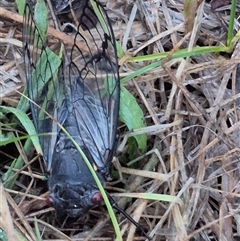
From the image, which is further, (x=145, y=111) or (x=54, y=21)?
(x=54, y=21)

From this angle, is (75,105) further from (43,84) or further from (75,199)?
(75,199)

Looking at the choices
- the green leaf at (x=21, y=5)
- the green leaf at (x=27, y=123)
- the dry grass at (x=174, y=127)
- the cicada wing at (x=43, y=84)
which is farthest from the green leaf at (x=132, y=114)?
the green leaf at (x=21, y=5)

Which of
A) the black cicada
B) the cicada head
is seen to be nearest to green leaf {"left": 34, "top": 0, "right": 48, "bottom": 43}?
the black cicada

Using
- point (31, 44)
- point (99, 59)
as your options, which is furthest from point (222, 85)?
point (31, 44)

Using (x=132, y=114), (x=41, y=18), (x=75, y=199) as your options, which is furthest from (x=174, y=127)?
(x=41, y=18)

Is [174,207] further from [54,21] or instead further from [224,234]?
[54,21]

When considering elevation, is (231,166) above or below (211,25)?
below

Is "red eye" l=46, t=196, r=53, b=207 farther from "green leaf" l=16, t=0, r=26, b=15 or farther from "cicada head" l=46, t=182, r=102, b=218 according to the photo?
"green leaf" l=16, t=0, r=26, b=15

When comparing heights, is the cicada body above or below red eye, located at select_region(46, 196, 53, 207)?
above

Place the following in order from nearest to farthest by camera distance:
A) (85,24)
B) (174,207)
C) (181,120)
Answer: (174,207)
(181,120)
(85,24)
